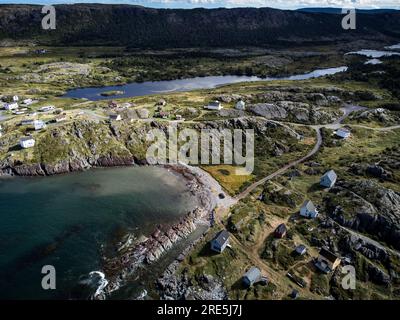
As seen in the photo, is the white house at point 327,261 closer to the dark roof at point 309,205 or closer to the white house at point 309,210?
the white house at point 309,210

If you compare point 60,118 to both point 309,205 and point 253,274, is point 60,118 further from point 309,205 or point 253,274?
point 253,274

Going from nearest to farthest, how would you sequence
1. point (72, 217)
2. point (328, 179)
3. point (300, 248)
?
point (300, 248), point (72, 217), point (328, 179)

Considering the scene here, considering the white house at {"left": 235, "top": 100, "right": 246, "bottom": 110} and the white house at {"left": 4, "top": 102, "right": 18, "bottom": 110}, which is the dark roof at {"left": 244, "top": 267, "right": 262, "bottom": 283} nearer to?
the white house at {"left": 235, "top": 100, "right": 246, "bottom": 110}

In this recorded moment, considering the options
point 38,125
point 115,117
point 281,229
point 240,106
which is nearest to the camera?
point 281,229

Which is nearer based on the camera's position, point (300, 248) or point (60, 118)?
point (300, 248)

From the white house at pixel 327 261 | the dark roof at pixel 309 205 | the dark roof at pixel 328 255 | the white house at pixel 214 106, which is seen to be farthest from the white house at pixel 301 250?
the white house at pixel 214 106

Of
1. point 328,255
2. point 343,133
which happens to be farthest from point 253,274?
point 343,133

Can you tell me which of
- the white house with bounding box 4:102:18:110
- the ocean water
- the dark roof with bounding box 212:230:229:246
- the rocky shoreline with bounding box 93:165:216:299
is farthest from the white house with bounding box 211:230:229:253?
the white house with bounding box 4:102:18:110
